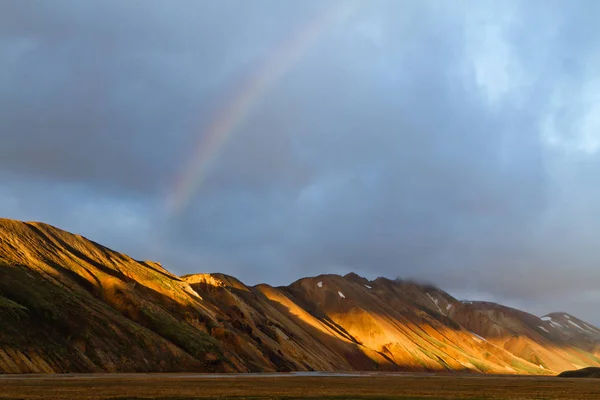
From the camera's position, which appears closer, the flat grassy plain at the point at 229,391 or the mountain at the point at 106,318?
the flat grassy plain at the point at 229,391

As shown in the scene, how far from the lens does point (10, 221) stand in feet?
359

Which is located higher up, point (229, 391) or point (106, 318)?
point (106, 318)

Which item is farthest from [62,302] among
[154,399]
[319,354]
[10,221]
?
[319,354]

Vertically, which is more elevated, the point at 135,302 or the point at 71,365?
the point at 135,302

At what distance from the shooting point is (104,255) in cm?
12762

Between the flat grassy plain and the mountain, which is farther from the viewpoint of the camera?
the mountain

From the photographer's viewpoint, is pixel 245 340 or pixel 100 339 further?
pixel 245 340

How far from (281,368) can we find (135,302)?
1725 inches

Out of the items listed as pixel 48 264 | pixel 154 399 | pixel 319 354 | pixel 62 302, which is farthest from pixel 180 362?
pixel 319 354

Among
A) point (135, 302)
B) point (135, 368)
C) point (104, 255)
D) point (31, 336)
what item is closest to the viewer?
point (31, 336)

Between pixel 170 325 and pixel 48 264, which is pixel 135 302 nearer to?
pixel 170 325

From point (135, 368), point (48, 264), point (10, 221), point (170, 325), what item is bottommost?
point (135, 368)

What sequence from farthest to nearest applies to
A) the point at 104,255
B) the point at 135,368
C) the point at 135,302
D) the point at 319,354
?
the point at 319,354
the point at 104,255
the point at 135,302
the point at 135,368

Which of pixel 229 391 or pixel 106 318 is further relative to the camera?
pixel 106 318
